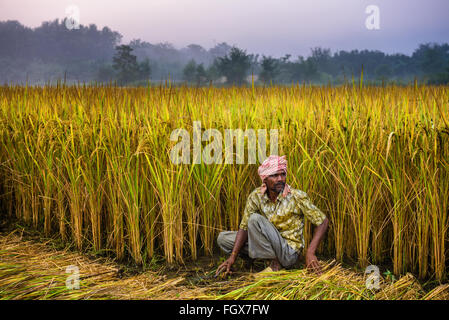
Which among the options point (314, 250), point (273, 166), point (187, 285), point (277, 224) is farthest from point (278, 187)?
point (187, 285)

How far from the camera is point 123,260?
3205mm

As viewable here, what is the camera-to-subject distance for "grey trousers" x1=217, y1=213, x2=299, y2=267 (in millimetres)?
2512

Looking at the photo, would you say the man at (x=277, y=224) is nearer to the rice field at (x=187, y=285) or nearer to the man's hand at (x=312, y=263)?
the man's hand at (x=312, y=263)

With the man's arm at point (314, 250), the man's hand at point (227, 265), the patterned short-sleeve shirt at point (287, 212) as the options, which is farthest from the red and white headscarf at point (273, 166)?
the man's hand at point (227, 265)

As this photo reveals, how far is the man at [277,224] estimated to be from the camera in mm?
2439

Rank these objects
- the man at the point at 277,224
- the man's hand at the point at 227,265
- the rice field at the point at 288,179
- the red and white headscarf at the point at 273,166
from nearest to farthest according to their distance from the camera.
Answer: the red and white headscarf at the point at 273,166 → the man at the point at 277,224 → the man's hand at the point at 227,265 → the rice field at the point at 288,179

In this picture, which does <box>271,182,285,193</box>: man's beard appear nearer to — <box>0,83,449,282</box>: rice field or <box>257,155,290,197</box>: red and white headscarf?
<box>257,155,290,197</box>: red and white headscarf

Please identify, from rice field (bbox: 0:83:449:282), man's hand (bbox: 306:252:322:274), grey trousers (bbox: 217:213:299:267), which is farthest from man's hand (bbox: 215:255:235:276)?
man's hand (bbox: 306:252:322:274)

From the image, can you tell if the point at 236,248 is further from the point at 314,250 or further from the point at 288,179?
the point at 288,179

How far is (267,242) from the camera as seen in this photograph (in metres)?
2.54

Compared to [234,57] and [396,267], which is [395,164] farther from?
[234,57]

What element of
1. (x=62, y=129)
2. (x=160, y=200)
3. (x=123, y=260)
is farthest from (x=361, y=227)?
(x=62, y=129)

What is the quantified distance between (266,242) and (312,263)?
0.30 meters

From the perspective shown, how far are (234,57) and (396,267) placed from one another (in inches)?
796
